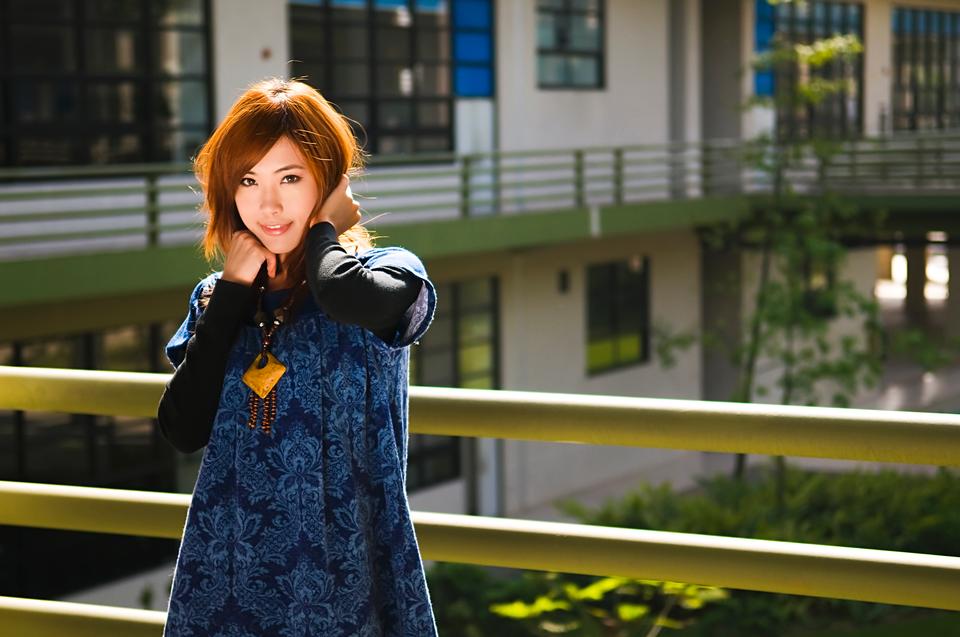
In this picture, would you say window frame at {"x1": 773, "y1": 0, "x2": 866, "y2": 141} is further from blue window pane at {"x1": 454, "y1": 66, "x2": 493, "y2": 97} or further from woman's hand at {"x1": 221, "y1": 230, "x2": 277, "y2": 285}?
woman's hand at {"x1": 221, "y1": 230, "x2": 277, "y2": 285}

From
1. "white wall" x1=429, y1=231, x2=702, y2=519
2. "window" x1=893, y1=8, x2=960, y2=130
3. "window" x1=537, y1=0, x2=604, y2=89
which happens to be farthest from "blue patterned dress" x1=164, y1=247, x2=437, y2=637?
"window" x1=893, y1=8, x2=960, y2=130

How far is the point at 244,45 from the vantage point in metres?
16.1

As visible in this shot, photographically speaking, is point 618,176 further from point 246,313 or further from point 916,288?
point 246,313

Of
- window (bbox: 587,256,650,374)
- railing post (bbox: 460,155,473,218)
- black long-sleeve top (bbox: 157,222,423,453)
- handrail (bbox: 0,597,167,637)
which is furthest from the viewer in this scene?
window (bbox: 587,256,650,374)

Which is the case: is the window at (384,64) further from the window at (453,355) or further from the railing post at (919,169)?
the railing post at (919,169)

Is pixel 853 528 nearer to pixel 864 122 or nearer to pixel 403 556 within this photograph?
pixel 403 556

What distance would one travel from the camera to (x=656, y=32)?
2295 centimetres

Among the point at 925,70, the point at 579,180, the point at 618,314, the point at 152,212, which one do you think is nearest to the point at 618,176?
the point at 579,180

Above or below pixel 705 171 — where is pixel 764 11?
above

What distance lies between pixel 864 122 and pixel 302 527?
90.4 feet

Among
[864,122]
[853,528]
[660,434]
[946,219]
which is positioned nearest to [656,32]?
[946,219]

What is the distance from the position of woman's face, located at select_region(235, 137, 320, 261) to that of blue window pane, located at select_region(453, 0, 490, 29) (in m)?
17.1

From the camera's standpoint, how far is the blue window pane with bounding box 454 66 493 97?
19298 millimetres

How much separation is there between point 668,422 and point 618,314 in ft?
63.3
